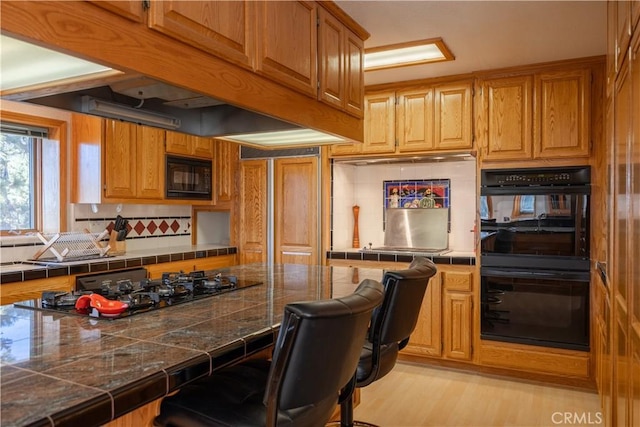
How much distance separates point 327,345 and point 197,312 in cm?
64

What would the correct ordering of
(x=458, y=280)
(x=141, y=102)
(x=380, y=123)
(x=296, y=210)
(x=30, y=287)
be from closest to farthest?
(x=141, y=102), (x=30, y=287), (x=458, y=280), (x=380, y=123), (x=296, y=210)

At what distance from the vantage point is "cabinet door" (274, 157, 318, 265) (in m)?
4.10

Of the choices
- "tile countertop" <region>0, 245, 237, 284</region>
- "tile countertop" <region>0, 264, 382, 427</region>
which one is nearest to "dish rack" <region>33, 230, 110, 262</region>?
"tile countertop" <region>0, 245, 237, 284</region>

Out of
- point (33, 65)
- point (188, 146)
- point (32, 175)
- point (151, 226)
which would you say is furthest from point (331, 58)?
point (151, 226)

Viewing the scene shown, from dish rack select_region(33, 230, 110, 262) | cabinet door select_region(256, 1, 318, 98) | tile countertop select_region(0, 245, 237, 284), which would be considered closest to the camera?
cabinet door select_region(256, 1, 318, 98)

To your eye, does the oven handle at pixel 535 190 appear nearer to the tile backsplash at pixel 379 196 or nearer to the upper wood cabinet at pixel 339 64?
the tile backsplash at pixel 379 196

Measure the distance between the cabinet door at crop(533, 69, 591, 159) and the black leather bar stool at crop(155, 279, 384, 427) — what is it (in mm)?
2648

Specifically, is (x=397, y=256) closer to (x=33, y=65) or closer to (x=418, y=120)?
(x=418, y=120)

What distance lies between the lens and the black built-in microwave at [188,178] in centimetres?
399

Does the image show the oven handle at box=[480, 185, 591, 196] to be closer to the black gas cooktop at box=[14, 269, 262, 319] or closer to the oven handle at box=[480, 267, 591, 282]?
the oven handle at box=[480, 267, 591, 282]

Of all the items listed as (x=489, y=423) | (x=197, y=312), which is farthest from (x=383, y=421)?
(x=197, y=312)

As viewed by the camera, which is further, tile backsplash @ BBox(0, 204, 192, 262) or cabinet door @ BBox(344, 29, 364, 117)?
tile backsplash @ BBox(0, 204, 192, 262)

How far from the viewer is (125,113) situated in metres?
1.80

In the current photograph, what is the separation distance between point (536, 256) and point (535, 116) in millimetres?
1020
